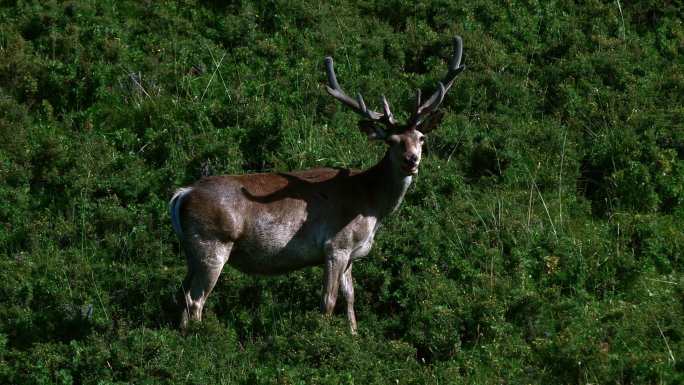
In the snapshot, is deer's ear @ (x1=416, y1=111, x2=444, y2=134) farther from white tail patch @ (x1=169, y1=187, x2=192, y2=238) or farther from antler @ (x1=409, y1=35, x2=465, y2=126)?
white tail patch @ (x1=169, y1=187, x2=192, y2=238)

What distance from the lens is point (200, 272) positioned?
11930 millimetres

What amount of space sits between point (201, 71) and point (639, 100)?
21.0 ft

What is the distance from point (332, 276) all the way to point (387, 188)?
123 cm

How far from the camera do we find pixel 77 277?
13.2 meters

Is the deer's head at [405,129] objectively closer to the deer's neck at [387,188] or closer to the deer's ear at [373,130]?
the deer's ear at [373,130]

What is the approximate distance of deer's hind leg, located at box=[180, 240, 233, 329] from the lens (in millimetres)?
11828

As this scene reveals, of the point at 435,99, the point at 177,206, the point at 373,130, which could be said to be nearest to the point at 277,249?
the point at 177,206

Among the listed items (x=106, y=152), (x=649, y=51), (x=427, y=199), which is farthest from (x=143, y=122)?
(x=649, y=51)

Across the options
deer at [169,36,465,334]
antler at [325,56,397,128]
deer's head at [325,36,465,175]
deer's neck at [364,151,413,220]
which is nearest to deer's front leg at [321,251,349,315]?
deer at [169,36,465,334]

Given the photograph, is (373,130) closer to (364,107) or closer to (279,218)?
(364,107)

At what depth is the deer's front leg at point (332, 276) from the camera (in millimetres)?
12102

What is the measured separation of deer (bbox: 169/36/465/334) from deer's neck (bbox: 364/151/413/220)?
0.04 ft

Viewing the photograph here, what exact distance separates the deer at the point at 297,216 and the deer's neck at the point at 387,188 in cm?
1

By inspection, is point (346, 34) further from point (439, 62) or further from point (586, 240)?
point (586, 240)
